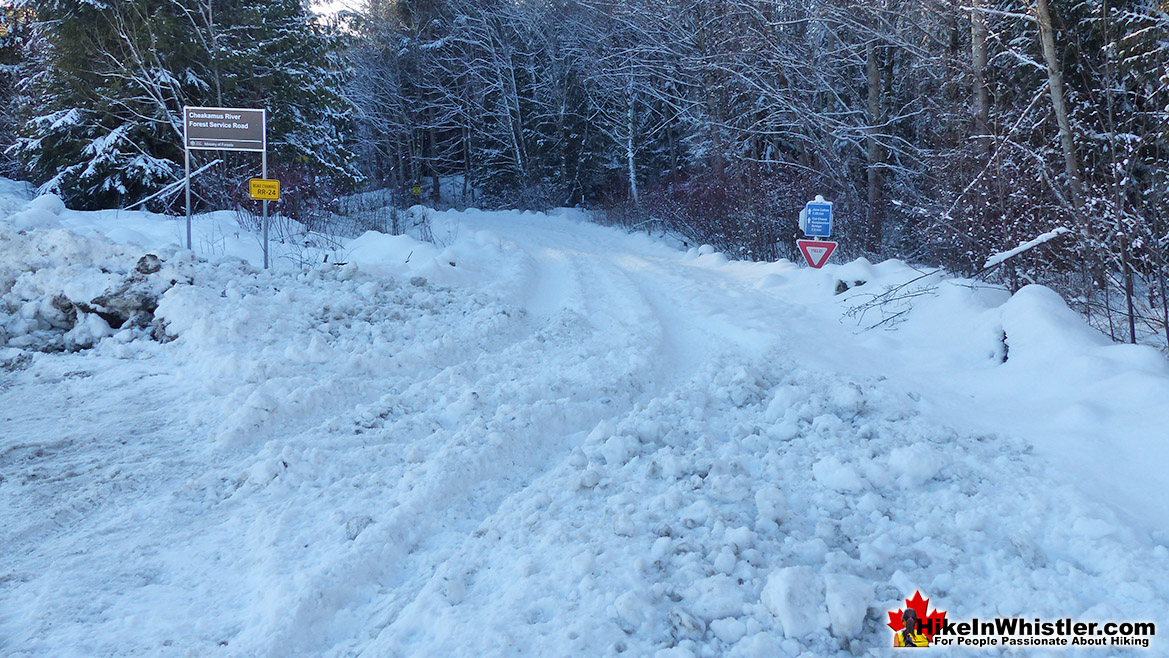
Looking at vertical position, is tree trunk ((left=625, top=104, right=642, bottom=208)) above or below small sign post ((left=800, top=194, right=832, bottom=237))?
above

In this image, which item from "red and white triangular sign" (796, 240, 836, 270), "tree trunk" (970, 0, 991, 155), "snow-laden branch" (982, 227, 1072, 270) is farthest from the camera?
"tree trunk" (970, 0, 991, 155)

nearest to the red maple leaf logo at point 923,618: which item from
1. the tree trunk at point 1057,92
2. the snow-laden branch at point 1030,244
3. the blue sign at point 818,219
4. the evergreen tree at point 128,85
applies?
the snow-laden branch at point 1030,244

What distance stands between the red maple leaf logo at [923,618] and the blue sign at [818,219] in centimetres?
753

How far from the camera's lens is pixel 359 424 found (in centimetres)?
449

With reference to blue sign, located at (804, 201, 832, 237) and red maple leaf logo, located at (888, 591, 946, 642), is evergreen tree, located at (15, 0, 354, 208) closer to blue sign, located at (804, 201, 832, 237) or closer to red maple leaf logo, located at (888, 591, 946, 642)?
blue sign, located at (804, 201, 832, 237)

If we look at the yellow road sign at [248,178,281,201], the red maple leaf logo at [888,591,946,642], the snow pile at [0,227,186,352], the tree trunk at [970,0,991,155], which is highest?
the tree trunk at [970,0,991,155]

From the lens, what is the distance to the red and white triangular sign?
9320 mm

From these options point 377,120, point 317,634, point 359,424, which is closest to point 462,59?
point 377,120

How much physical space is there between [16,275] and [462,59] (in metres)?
28.6

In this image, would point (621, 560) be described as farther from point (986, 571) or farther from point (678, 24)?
point (678, 24)

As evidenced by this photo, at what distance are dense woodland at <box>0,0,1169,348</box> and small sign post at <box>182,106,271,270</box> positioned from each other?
4.63 meters

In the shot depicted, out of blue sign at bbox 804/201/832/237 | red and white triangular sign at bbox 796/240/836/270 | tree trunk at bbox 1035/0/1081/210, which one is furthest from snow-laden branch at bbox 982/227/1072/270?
blue sign at bbox 804/201/832/237

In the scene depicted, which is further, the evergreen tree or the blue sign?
the evergreen tree

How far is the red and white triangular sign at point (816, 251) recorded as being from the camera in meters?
9.32
